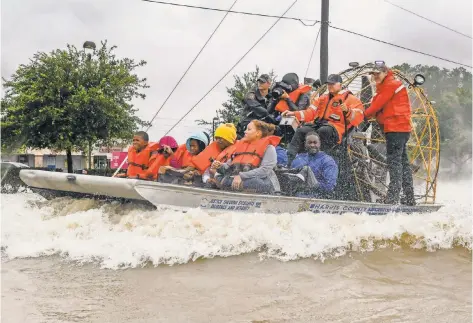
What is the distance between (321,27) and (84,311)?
33.4 ft

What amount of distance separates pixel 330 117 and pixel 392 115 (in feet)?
2.83

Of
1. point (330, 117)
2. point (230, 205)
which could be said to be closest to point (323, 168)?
point (330, 117)

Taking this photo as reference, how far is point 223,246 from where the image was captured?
17.7ft

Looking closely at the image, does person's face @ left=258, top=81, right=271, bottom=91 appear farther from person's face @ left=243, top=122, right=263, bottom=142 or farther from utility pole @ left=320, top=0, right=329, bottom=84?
utility pole @ left=320, top=0, right=329, bottom=84

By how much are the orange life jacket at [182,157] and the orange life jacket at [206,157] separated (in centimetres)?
31

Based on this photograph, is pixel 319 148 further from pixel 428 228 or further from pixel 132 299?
pixel 132 299

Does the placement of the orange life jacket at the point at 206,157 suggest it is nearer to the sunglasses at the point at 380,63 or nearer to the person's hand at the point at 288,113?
the person's hand at the point at 288,113

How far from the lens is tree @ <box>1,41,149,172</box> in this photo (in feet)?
64.0

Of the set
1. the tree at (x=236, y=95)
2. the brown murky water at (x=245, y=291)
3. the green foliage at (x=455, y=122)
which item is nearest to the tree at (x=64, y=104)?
the tree at (x=236, y=95)

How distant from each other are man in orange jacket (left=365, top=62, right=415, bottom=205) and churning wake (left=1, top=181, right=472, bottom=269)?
0.77 meters

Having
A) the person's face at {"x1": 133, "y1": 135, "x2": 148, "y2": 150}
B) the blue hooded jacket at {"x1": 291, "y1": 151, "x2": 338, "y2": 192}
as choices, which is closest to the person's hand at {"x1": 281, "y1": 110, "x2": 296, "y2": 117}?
the blue hooded jacket at {"x1": 291, "y1": 151, "x2": 338, "y2": 192}

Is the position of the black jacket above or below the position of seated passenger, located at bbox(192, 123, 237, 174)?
above

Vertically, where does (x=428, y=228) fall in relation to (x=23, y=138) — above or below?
below

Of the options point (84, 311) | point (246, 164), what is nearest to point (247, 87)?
point (246, 164)
